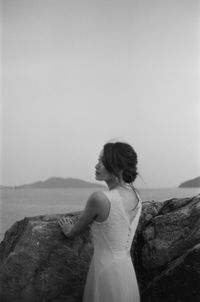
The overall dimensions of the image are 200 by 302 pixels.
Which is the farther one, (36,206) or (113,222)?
(36,206)

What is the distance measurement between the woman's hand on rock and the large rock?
0.48ft

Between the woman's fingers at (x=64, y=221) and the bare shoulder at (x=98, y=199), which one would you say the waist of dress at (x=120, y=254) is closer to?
the bare shoulder at (x=98, y=199)

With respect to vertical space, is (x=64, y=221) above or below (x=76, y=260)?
above

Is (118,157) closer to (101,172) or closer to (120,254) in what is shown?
(101,172)

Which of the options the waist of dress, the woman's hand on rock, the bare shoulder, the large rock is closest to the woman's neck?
the bare shoulder

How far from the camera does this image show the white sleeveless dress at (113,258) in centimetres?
356

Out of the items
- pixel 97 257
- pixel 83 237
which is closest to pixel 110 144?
pixel 97 257

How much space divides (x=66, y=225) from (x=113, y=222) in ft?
3.04

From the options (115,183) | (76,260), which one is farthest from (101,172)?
(76,260)

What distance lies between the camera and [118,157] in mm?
3551

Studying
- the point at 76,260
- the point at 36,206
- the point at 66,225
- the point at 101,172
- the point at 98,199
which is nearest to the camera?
the point at 98,199

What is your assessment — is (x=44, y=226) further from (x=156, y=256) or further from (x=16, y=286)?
(x=156, y=256)

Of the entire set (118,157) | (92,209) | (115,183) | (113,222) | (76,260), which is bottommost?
(76,260)

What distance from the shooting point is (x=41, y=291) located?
4551mm
